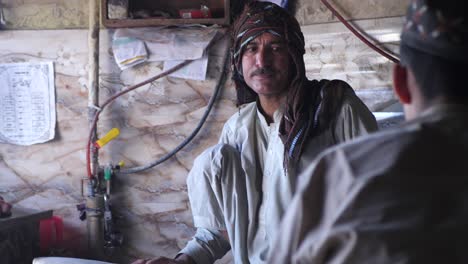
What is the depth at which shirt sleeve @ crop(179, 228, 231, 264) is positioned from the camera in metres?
1.95

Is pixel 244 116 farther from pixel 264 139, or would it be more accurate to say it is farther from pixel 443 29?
pixel 443 29

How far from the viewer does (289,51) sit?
6.28ft

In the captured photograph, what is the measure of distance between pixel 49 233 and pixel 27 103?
0.70m

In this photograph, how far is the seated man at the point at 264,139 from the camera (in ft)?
6.02

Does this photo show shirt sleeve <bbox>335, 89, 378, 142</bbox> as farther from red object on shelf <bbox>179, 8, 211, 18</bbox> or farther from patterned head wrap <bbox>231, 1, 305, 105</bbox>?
red object on shelf <bbox>179, 8, 211, 18</bbox>

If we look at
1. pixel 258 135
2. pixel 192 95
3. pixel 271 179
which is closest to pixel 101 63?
pixel 192 95

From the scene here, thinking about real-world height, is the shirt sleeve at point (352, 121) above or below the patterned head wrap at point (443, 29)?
below

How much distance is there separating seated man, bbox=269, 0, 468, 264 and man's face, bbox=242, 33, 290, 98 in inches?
45.2

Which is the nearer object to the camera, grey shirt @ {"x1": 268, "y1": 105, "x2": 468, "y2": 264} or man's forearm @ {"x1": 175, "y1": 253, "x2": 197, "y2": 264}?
grey shirt @ {"x1": 268, "y1": 105, "x2": 468, "y2": 264}

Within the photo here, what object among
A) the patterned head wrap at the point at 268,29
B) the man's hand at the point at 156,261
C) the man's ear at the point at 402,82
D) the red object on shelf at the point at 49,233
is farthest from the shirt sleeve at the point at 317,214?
the red object on shelf at the point at 49,233

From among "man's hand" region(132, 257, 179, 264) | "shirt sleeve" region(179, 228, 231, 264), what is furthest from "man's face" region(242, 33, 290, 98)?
"man's hand" region(132, 257, 179, 264)

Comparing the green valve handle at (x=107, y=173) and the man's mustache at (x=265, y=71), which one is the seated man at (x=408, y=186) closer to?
the man's mustache at (x=265, y=71)

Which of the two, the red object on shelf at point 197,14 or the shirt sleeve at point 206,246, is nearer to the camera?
the shirt sleeve at point 206,246

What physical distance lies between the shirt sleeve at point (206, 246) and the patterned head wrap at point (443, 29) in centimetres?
134
